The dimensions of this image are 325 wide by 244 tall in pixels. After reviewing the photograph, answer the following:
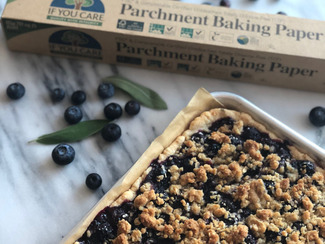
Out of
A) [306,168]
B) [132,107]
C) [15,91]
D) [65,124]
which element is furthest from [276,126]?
[15,91]

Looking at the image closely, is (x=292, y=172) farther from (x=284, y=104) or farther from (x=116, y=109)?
(x=116, y=109)

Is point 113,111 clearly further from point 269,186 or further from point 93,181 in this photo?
point 269,186

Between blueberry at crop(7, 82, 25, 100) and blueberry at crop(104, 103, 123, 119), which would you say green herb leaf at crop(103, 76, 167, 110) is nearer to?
blueberry at crop(104, 103, 123, 119)

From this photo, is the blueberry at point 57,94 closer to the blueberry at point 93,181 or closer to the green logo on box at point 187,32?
the blueberry at point 93,181

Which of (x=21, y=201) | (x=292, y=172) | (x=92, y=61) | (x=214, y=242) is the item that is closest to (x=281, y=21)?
(x=292, y=172)

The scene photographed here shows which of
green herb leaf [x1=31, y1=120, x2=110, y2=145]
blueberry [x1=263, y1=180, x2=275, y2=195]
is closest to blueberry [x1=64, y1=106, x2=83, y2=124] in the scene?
green herb leaf [x1=31, y1=120, x2=110, y2=145]
